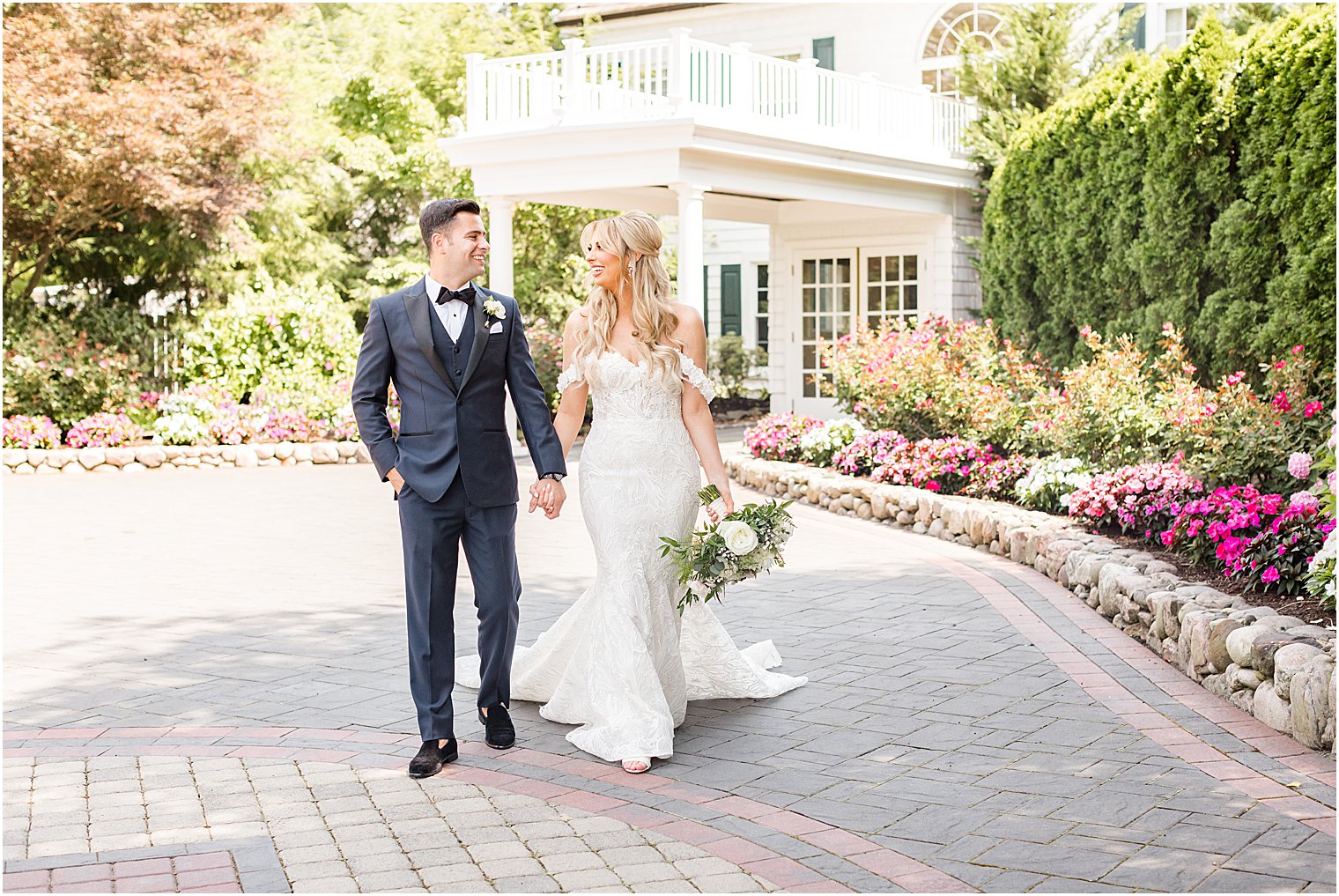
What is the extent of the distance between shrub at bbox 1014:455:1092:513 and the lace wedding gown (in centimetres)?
516

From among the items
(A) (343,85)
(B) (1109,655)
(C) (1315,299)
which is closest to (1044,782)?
(B) (1109,655)

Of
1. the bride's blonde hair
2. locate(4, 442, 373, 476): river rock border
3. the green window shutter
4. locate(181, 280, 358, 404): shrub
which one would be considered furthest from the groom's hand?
the green window shutter

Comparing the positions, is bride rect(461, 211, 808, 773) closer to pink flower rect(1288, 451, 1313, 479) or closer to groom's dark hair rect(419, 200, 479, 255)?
groom's dark hair rect(419, 200, 479, 255)

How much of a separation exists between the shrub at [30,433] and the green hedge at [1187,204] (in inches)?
475

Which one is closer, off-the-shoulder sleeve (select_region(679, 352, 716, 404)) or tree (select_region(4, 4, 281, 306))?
off-the-shoulder sleeve (select_region(679, 352, 716, 404))

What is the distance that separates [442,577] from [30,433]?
44.4 feet

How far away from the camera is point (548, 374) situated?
62.9 ft

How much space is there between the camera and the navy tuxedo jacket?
198 inches

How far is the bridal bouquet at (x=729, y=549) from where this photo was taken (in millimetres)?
5430

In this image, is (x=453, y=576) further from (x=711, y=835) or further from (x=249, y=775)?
(x=711, y=835)

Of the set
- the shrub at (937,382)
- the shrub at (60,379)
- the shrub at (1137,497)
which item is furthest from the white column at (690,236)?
the shrub at (60,379)

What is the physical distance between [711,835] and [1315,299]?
10.1 metres

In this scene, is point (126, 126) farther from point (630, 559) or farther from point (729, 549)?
point (729, 549)

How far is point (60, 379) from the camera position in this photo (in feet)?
58.7
